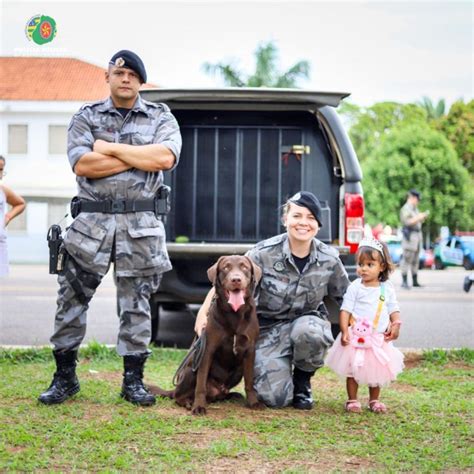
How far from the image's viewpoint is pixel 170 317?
1035 cm

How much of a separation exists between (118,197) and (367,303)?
5.11ft

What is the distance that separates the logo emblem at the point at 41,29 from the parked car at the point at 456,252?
18.9m

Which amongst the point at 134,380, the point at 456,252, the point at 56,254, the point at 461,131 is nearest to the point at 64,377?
→ the point at 134,380

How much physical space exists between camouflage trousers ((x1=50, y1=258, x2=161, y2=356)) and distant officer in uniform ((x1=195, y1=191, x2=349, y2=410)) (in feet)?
1.15

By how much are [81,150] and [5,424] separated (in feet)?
5.06

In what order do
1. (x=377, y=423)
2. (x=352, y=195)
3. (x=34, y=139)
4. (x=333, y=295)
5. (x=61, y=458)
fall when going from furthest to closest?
(x=34, y=139)
(x=352, y=195)
(x=333, y=295)
(x=377, y=423)
(x=61, y=458)

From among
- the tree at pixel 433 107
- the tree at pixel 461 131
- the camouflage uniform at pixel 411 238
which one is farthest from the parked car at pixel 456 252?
the tree at pixel 433 107

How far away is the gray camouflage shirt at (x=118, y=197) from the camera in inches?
187

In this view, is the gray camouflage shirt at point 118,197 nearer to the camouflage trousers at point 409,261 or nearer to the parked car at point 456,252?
the camouflage trousers at point 409,261

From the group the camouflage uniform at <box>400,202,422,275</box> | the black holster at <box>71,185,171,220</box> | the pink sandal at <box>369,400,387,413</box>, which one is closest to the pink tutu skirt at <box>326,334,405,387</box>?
the pink sandal at <box>369,400,387,413</box>

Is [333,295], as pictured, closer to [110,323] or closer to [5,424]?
Result: [5,424]

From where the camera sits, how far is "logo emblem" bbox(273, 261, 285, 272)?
16.6 ft

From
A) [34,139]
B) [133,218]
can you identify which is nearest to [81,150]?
[133,218]

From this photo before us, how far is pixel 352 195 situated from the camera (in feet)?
22.5
